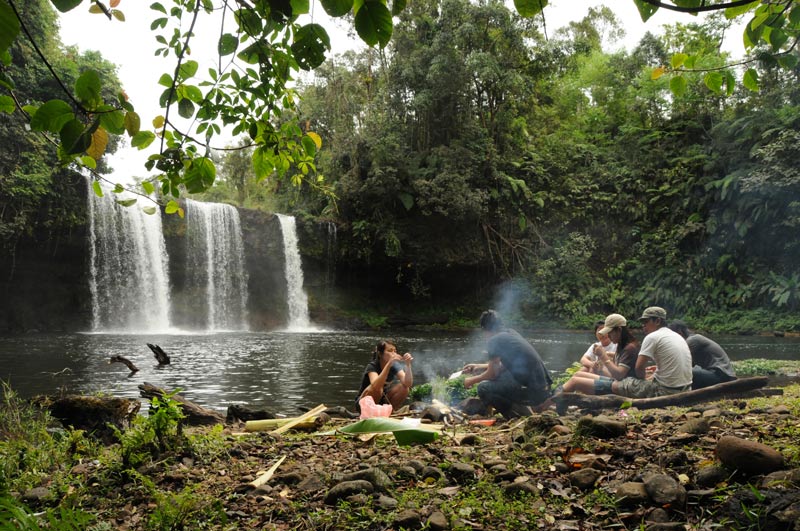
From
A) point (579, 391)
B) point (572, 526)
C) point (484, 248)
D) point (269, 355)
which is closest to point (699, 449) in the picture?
point (572, 526)

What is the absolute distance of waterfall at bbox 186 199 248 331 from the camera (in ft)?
74.7

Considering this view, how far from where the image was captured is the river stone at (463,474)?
2.84 metres

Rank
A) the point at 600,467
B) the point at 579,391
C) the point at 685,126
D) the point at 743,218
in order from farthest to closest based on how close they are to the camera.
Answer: the point at 685,126, the point at 743,218, the point at 579,391, the point at 600,467

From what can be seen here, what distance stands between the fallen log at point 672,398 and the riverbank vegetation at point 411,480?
5.94ft

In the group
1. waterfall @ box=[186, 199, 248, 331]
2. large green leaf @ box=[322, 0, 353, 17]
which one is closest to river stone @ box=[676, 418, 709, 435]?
large green leaf @ box=[322, 0, 353, 17]

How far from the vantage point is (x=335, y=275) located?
2564cm

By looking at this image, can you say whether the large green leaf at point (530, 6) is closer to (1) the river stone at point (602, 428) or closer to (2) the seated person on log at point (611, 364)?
(1) the river stone at point (602, 428)

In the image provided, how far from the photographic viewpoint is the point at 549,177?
25.2 m

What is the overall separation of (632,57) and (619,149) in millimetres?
5515

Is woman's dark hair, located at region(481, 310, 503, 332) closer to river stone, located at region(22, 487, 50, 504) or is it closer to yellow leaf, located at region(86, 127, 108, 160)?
river stone, located at region(22, 487, 50, 504)

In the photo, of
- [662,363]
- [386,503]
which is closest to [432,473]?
[386,503]

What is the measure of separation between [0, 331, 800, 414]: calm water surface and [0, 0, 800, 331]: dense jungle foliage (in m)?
4.81

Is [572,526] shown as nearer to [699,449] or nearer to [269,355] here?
[699,449]

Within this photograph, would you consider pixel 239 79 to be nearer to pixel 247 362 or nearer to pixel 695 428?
pixel 695 428
